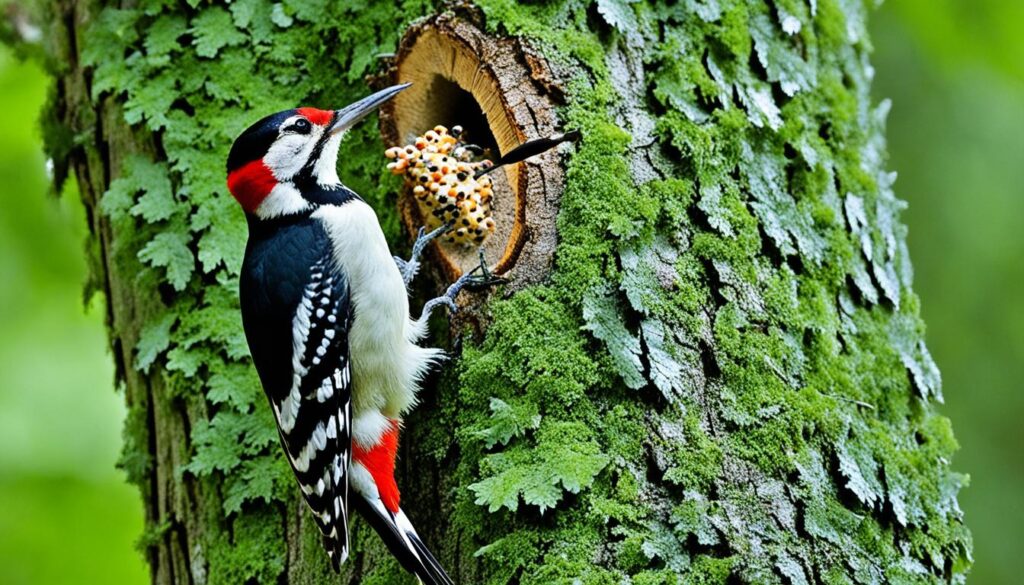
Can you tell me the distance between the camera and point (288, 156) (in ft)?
12.0

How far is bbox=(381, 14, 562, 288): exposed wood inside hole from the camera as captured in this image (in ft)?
10.8

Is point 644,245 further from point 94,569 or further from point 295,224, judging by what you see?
point 94,569

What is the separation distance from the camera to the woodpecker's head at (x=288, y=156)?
3.54 meters

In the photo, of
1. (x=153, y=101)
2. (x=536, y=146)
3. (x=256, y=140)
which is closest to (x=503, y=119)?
(x=536, y=146)

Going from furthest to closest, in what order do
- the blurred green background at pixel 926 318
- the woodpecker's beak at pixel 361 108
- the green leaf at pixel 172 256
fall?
the blurred green background at pixel 926 318
the green leaf at pixel 172 256
the woodpecker's beak at pixel 361 108

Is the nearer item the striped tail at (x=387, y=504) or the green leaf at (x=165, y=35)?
the striped tail at (x=387, y=504)

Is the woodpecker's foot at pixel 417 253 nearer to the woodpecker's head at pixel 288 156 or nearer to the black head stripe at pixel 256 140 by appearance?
the woodpecker's head at pixel 288 156

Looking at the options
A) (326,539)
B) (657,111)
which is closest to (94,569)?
(326,539)

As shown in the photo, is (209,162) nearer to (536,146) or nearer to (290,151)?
(290,151)

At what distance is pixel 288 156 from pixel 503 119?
83cm

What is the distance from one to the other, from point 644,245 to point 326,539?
4.38ft

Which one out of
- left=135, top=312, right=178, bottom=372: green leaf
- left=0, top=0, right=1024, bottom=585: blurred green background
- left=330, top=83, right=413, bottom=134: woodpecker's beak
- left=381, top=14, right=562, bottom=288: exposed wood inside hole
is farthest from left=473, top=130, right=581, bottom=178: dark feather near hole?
left=0, top=0, right=1024, bottom=585: blurred green background

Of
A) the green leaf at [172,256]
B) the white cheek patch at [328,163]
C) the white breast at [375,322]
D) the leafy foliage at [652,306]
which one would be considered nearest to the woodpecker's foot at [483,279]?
the leafy foliage at [652,306]

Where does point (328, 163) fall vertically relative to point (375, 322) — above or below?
above
